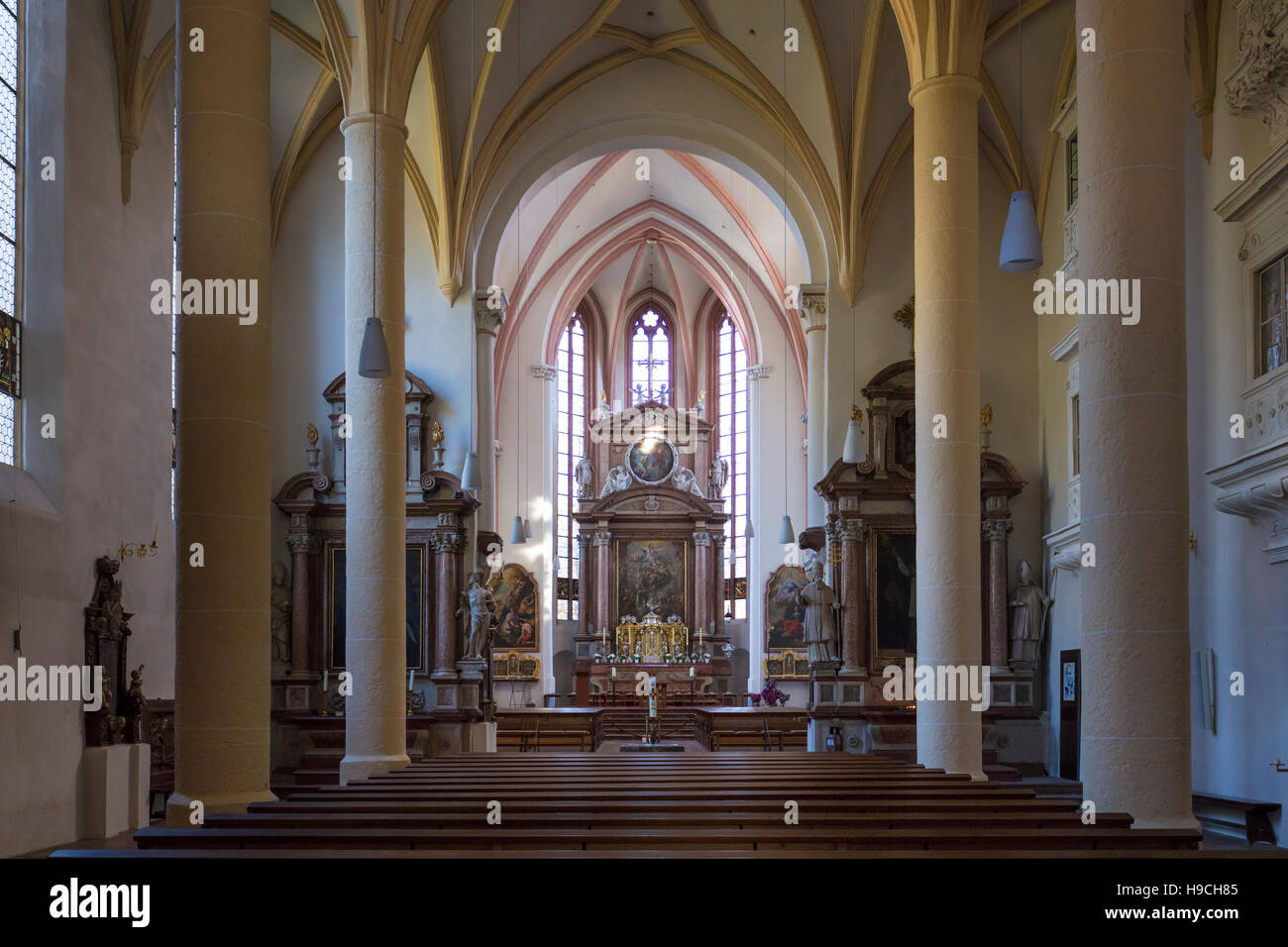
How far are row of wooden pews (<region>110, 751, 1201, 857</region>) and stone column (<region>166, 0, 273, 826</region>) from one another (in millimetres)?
843

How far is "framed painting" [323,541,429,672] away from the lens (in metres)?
21.7

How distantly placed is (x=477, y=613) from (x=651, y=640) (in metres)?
14.3

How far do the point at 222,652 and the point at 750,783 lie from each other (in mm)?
4204

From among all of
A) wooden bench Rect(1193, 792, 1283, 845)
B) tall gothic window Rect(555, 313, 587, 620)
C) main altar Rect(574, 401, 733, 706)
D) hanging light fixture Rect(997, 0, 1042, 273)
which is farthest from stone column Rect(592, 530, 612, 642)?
hanging light fixture Rect(997, 0, 1042, 273)

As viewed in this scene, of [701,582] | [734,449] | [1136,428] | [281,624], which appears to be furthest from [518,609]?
[1136,428]

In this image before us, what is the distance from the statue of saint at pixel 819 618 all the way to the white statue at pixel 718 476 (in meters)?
15.8

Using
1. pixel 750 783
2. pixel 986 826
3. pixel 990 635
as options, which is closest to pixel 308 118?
pixel 990 635

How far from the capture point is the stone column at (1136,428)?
793 cm

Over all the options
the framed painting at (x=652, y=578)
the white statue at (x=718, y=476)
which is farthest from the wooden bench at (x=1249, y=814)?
the white statue at (x=718, y=476)

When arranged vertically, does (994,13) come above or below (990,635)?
above

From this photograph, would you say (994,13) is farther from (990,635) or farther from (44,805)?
(44,805)

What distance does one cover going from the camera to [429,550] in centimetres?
2198

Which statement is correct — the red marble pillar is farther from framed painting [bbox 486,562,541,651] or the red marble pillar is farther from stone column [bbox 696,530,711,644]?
stone column [bbox 696,530,711,644]

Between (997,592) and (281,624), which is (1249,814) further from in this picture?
(281,624)
